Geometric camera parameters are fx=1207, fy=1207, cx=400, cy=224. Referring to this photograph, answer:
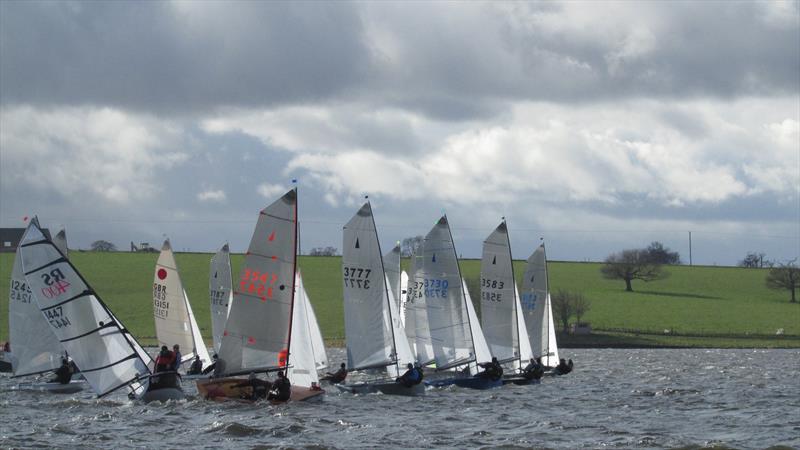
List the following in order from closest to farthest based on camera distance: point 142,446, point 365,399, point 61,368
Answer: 1. point 142,446
2. point 365,399
3. point 61,368

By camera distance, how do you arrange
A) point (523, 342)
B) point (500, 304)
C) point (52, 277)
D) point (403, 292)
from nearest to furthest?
point (52, 277) → point (500, 304) → point (523, 342) → point (403, 292)

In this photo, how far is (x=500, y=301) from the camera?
57.7 meters

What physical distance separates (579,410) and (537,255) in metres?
22.4

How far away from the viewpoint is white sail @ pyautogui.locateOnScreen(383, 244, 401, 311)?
61.4 meters

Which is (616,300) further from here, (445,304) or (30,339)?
(30,339)

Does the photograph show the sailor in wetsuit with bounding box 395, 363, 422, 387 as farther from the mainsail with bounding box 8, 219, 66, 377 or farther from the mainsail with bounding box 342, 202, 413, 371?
the mainsail with bounding box 8, 219, 66, 377

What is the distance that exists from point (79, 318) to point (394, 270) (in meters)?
25.9

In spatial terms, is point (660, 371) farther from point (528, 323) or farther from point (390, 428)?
point (390, 428)

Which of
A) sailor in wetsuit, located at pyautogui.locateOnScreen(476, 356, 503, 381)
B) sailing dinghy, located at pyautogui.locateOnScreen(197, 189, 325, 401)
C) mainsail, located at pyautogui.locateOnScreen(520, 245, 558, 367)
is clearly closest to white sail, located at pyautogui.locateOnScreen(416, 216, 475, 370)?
sailor in wetsuit, located at pyautogui.locateOnScreen(476, 356, 503, 381)

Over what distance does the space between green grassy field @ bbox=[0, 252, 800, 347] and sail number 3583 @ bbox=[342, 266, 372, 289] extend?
185 feet

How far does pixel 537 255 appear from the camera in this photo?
63469 mm

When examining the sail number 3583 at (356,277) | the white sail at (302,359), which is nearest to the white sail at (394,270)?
the sail number 3583 at (356,277)

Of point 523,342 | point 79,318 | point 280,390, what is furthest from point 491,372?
point 79,318

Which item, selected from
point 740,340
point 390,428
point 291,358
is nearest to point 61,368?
point 291,358
